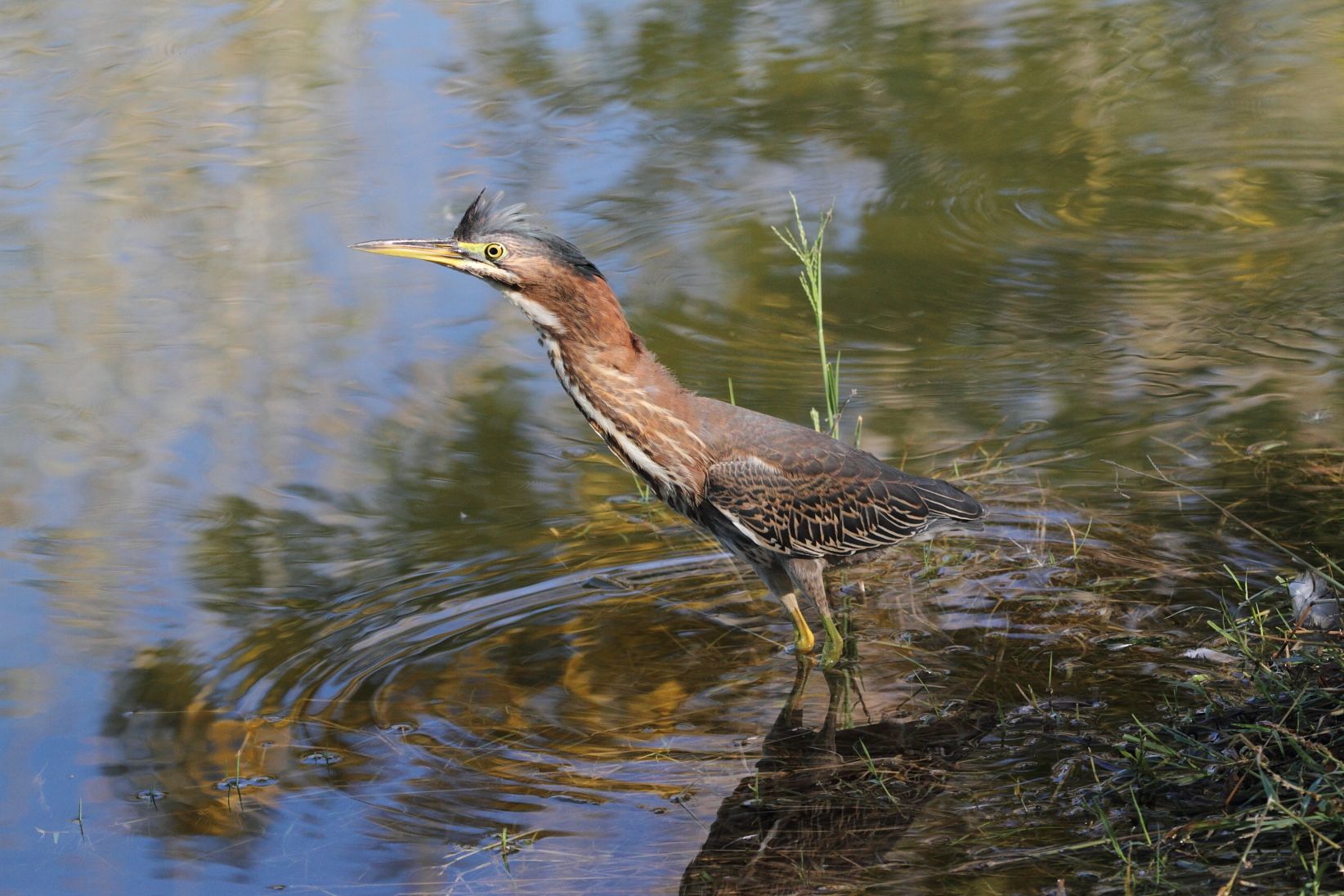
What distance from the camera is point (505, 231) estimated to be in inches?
205

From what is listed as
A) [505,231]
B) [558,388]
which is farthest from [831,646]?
[558,388]

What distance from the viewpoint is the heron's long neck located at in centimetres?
534

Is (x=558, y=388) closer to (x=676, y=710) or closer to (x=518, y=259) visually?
(x=518, y=259)

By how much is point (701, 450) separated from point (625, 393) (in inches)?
14.8

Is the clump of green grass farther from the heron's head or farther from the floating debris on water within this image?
the heron's head

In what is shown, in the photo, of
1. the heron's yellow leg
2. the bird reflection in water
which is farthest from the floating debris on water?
the heron's yellow leg

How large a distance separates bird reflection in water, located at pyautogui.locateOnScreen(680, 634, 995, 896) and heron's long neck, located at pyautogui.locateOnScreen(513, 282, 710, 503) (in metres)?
0.99

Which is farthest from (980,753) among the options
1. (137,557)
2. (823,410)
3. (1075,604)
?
(137,557)

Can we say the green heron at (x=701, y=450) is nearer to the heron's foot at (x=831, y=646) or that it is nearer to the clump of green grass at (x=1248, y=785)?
the heron's foot at (x=831, y=646)

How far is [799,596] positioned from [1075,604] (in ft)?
3.74

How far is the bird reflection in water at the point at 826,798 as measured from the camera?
13.9ft

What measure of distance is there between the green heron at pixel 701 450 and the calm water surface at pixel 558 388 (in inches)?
14.4

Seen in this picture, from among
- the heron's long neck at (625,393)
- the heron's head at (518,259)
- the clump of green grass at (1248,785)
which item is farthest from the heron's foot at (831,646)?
the heron's head at (518,259)

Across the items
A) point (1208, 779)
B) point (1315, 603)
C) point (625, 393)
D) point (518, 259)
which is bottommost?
point (1208, 779)
